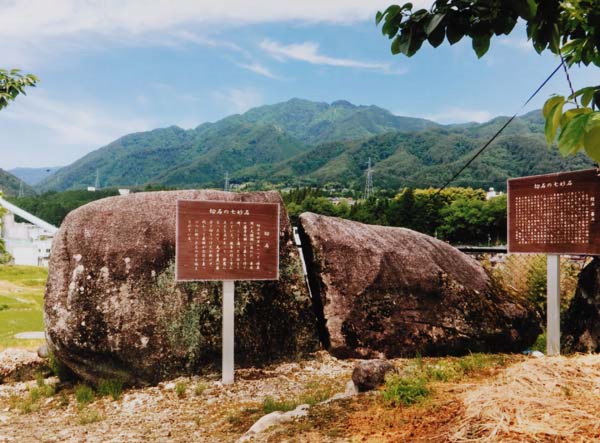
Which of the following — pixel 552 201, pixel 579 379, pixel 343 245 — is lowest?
pixel 579 379

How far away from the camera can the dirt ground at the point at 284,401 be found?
12.2 ft

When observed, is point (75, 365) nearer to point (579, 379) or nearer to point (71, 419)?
point (71, 419)

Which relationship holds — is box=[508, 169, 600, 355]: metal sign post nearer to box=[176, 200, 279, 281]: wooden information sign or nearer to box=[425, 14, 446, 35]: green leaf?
box=[176, 200, 279, 281]: wooden information sign

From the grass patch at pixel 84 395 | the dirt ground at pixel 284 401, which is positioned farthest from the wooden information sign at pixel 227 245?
the grass patch at pixel 84 395

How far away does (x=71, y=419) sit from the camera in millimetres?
6914

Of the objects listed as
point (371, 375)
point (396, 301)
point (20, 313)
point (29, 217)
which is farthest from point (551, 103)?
point (29, 217)

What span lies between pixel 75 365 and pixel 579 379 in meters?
6.86

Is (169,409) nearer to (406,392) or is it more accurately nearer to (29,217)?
(406,392)

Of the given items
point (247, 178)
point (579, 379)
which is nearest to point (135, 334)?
point (579, 379)

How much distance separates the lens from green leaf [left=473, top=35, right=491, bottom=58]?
7.77 ft

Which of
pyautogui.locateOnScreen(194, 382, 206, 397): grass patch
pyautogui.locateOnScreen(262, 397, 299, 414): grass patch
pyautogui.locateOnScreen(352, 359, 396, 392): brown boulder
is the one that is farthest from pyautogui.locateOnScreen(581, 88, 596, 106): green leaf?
pyautogui.locateOnScreen(194, 382, 206, 397): grass patch

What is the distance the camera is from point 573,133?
170cm

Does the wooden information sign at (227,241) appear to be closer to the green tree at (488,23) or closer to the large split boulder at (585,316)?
the large split boulder at (585,316)

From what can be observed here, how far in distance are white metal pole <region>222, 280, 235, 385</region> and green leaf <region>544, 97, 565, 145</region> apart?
20.6ft
